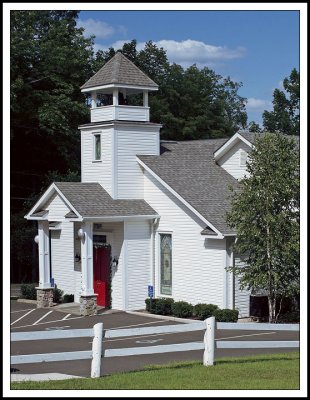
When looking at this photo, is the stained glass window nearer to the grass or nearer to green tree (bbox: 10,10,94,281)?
green tree (bbox: 10,10,94,281)

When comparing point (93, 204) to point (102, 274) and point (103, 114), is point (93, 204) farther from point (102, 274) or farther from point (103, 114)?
point (103, 114)

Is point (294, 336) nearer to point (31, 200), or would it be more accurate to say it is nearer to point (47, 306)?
point (47, 306)

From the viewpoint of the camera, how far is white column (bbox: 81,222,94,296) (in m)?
31.5

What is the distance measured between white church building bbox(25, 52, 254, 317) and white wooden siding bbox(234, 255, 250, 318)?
1.6 inches

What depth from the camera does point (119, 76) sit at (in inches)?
1334

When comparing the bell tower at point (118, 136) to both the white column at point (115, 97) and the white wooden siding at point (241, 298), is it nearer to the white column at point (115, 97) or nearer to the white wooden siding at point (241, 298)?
the white column at point (115, 97)

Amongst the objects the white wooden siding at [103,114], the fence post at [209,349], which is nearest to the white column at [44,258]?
the white wooden siding at [103,114]

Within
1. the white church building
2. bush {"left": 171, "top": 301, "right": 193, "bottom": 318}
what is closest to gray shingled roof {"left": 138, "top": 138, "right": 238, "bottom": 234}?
the white church building

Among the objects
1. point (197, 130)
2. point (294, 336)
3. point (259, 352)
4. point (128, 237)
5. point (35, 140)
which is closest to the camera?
point (259, 352)

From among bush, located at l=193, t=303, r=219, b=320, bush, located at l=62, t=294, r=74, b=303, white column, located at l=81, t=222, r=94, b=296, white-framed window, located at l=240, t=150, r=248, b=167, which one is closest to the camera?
bush, located at l=193, t=303, r=219, b=320

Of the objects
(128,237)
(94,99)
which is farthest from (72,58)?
(128,237)

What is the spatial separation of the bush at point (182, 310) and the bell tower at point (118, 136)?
5422mm

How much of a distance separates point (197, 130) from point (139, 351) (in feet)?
146

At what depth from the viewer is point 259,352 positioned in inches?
859
